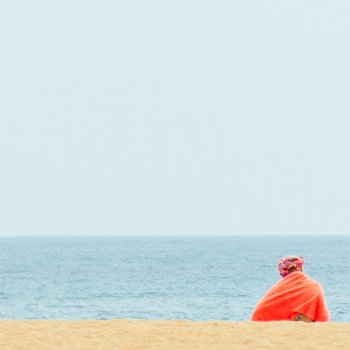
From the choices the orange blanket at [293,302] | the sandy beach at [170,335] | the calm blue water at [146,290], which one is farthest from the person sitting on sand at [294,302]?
the calm blue water at [146,290]

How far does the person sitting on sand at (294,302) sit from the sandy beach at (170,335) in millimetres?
766

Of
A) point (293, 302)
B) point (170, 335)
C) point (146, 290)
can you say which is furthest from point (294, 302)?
point (146, 290)

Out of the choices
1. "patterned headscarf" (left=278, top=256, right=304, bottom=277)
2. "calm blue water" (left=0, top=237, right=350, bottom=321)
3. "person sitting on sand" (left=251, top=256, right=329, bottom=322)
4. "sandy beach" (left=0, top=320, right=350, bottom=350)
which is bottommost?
"calm blue water" (left=0, top=237, right=350, bottom=321)

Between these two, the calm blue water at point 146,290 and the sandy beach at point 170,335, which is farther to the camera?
the calm blue water at point 146,290

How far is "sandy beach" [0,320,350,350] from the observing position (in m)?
14.1

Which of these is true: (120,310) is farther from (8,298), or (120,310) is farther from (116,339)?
(116,339)

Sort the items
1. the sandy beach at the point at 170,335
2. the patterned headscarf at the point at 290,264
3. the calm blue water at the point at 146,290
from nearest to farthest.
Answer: the sandy beach at the point at 170,335 < the patterned headscarf at the point at 290,264 < the calm blue water at the point at 146,290

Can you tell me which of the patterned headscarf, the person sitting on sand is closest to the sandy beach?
the person sitting on sand

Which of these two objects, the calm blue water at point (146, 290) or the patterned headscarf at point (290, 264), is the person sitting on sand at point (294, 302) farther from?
the calm blue water at point (146, 290)

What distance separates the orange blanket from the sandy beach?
0.77m

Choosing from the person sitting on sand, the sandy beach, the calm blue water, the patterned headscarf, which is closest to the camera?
the sandy beach

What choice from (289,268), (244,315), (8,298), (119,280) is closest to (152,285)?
(119,280)

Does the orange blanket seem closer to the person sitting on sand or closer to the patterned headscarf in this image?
the person sitting on sand

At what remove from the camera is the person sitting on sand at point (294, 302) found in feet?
53.9
